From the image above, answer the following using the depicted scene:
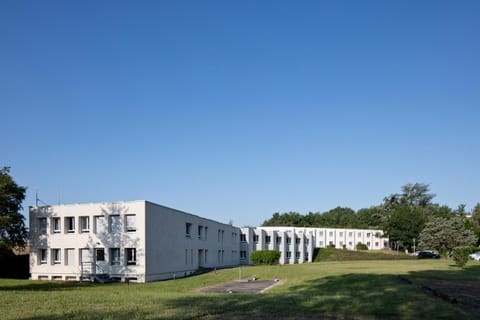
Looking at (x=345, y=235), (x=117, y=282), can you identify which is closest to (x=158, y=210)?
(x=117, y=282)

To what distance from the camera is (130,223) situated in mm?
40188

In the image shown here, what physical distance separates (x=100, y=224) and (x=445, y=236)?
60752 millimetres

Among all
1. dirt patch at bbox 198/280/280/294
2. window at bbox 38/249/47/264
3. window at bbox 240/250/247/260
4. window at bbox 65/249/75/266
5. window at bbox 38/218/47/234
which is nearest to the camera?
dirt patch at bbox 198/280/280/294

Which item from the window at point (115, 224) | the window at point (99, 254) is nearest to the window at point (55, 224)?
the window at point (99, 254)

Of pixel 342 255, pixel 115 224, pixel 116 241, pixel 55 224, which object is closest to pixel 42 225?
pixel 55 224

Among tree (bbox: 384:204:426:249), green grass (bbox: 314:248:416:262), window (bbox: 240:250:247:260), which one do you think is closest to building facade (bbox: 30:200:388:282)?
window (bbox: 240:250:247:260)

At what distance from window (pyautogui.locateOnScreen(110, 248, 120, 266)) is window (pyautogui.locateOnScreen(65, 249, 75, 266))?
13.3 ft

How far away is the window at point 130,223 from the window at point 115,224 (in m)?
0.64

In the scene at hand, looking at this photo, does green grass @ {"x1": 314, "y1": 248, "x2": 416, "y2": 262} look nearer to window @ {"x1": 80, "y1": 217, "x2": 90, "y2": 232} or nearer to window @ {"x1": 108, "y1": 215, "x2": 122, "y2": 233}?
window @ {"x1": 108, "y1": 215, "x2": 122, "y2": 233}

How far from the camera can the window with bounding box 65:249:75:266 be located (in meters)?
42.2

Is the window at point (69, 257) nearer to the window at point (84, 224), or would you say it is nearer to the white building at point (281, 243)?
the window at point (84, 224)

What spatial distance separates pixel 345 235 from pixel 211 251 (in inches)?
2755

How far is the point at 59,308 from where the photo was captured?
554 inches

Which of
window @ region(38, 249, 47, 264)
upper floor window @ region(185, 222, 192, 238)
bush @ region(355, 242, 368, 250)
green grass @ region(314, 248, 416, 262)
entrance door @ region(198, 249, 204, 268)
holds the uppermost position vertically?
upper floor window @ region(185, 222, 192, 238)
